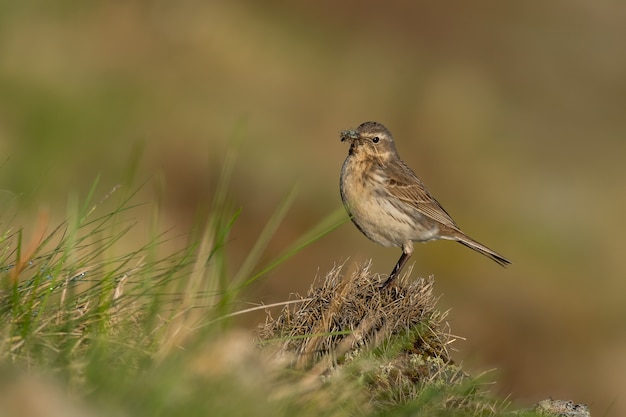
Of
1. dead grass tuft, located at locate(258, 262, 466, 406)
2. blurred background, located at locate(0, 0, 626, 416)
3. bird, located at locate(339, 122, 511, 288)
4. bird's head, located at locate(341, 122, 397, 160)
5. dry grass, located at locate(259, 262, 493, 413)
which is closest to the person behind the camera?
dry grass, located at locate(259, 262, 493, 413)

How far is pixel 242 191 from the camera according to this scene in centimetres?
2103

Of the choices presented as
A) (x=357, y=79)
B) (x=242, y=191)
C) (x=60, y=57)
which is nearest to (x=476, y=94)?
(x=357, y=79)

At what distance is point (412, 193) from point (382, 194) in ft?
1.97

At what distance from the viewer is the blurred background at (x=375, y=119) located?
19281 mm

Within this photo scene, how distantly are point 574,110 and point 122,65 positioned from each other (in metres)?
10.4

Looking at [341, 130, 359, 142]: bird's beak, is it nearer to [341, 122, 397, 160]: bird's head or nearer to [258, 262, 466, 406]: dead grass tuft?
[341, 122, 397, 160]: bird's head

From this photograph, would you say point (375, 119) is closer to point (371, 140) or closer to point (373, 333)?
point (371, 140)

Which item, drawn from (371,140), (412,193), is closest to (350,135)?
(371,140)

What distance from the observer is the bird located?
10.2 m

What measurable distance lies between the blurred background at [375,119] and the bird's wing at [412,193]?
6.24 metres

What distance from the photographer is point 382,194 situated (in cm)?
1038

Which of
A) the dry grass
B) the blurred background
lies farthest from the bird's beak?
the blurred background

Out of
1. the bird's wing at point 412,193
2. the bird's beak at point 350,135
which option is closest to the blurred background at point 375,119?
the bird's beak at point 350,135

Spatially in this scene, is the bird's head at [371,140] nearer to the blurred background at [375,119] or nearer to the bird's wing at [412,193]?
the bird's wing at [412,193]
